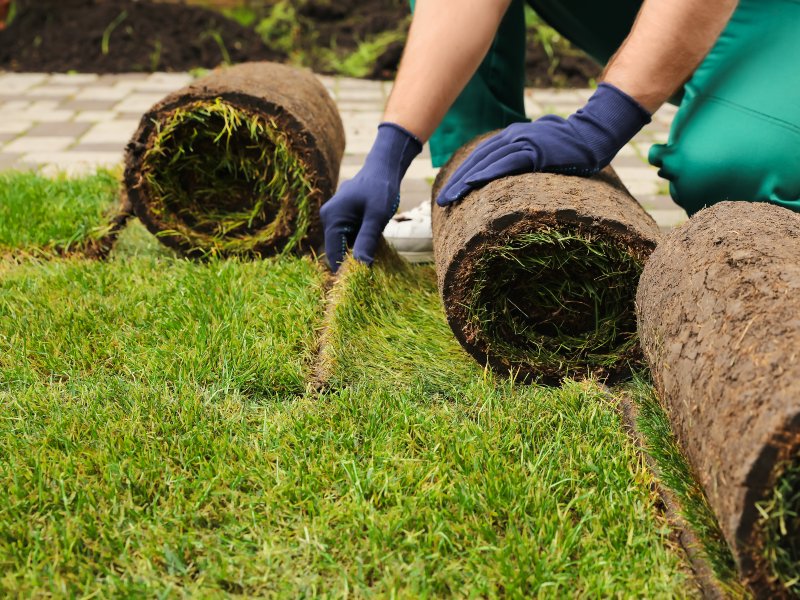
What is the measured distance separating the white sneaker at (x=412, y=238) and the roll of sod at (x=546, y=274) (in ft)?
2.81

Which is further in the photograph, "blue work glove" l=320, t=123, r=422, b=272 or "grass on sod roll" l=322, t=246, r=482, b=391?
"blue work glove" l=320, t=123, r=422, b=272

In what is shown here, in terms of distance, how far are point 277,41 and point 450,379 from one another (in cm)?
573

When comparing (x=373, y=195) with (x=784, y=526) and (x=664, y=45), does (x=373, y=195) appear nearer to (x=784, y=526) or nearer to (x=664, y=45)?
(x=664, y=45)

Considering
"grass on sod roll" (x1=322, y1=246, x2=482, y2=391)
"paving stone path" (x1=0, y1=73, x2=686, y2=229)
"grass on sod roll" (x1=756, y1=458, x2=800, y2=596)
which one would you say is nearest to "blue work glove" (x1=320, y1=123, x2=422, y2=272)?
"grass on sod roll" (x1=322, y1=246, x2=482, y2=391)

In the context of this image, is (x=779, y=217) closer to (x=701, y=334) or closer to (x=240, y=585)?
(x=701, y=334)

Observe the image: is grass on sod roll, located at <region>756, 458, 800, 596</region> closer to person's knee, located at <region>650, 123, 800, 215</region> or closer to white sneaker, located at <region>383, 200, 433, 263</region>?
person's knee, located at <region>650, 123, 800, 215</region>

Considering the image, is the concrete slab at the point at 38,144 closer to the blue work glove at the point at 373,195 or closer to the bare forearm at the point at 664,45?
the blue work glove at the point at 373,195

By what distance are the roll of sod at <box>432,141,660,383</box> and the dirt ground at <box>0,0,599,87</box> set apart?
447cm

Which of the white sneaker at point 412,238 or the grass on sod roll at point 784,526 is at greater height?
the grass on sod roll at point 784,526

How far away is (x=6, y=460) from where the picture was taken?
5.98ft

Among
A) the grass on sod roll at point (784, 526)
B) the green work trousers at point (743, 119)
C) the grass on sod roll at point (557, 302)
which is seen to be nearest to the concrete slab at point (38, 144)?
the green work trousers at point (743, 119)

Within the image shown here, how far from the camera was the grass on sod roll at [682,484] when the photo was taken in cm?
153

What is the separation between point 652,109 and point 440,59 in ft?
2.24

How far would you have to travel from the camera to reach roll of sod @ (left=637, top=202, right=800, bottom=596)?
4.26ft
